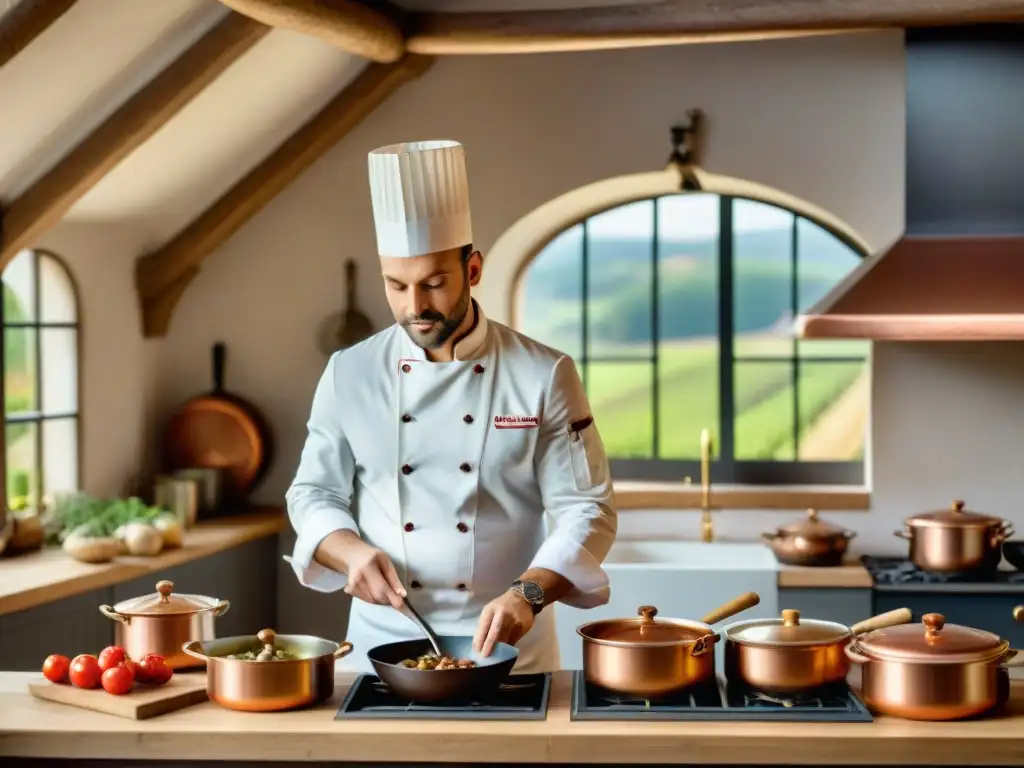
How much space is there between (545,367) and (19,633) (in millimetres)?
1860

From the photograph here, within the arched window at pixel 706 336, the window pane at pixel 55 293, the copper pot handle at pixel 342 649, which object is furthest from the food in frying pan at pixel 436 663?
the arched window at pixel 706 336

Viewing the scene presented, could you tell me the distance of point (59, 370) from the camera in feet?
16.9

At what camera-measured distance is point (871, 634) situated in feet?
8.25

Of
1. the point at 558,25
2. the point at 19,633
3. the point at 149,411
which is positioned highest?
the point at 558,25

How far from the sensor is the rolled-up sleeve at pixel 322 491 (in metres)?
2.91

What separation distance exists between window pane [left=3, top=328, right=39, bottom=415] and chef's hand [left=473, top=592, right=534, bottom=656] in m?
2.79

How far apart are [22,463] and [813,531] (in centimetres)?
281

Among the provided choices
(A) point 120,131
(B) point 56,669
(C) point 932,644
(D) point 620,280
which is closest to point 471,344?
(B) point 56,669

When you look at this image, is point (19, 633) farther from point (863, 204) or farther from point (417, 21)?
point (863, 204)

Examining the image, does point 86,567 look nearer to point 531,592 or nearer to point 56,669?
point 56,669

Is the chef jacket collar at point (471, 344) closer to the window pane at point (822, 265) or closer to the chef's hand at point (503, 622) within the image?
the chef's hand at point (503, 622)

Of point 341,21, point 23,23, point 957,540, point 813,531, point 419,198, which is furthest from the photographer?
point 813,531

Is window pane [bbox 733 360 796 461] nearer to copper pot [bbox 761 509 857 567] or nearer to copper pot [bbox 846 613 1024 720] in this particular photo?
copper pot [bbox 761 509 857 567]

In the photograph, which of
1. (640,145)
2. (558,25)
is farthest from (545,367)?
(640,145)
